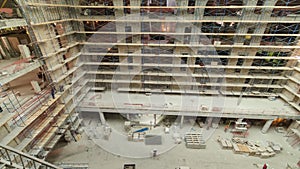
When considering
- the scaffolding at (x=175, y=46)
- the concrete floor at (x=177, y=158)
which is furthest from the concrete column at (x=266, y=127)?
the scaffolding at (x=175, y=46)

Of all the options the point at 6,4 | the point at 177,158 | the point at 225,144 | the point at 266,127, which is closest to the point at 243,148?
the point at 225,144

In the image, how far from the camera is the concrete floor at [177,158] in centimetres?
1123

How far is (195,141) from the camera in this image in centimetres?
1264

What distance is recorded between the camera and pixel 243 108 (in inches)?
529

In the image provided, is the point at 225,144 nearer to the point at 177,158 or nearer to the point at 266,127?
the point at 177,158

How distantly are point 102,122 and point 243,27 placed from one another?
14457 millimetres

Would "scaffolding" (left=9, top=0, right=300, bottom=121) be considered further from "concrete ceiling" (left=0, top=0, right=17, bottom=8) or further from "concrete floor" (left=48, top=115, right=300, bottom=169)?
"concrete floor" (left=48, top=115, right=300, bottom=169)

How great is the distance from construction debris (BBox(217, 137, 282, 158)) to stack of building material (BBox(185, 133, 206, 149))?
5.27 ft

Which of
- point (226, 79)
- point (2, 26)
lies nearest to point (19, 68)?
point (2, 26)

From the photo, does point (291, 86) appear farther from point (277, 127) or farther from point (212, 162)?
point (212, 162)

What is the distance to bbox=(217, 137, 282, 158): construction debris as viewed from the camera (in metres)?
11.8

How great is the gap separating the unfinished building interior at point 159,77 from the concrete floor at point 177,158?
0.09m

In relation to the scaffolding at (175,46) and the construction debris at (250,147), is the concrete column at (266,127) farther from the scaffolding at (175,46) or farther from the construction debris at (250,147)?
the scaffolding at (175,46)

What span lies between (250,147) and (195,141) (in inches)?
168
